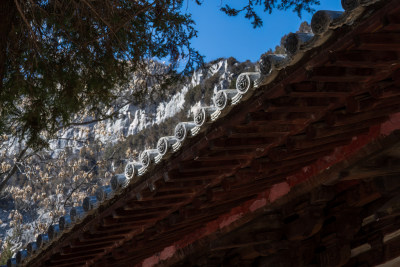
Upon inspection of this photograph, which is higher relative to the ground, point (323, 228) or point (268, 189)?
point (268, 189)

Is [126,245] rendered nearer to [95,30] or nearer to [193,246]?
[193,246]

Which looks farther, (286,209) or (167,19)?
(167,19)

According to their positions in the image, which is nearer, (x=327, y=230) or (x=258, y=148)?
(x=258, y=148)

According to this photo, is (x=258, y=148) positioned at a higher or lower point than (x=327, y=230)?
higher

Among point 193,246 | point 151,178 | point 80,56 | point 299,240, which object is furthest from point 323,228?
point 80,56

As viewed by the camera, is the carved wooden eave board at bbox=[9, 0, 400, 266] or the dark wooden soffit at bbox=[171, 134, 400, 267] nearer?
the carved wooden eave board at bbox=[9, 0, 400, 266]

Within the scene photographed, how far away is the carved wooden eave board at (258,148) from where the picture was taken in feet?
8.25

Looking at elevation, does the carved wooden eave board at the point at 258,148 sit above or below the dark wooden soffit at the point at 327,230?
above

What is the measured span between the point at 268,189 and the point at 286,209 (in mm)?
272

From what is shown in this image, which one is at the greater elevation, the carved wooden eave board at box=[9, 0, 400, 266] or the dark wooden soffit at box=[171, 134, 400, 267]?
the carved wooden eave board at box=[9, 0, 400, 266]

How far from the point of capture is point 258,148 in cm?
353

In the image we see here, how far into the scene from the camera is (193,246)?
5582mm

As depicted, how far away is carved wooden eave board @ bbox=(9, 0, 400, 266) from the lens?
2514 mm

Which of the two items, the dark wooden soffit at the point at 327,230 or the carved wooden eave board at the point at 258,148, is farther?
the dark wooden soffit at the point at 327,230
